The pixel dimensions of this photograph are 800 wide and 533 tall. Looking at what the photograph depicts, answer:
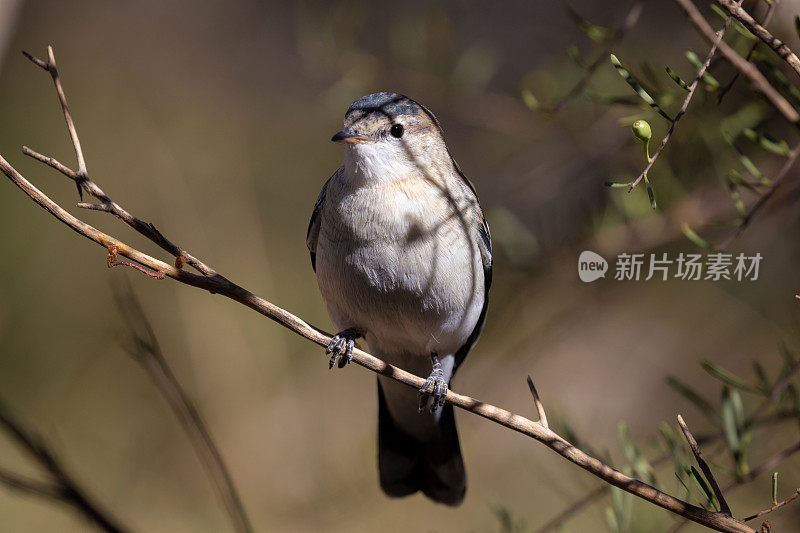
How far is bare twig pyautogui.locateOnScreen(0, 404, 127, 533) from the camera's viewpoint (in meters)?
1.44

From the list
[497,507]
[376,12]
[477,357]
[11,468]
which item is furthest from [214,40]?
[497,507]

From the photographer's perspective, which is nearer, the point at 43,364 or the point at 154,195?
the point at 43,364

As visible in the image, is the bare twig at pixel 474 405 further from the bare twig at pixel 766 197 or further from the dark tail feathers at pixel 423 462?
the dark tail feathers at pixel 423 462

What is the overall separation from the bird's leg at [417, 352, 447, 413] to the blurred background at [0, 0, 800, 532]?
37 centimetres

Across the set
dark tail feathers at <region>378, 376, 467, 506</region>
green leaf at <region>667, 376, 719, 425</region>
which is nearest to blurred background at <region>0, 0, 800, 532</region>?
dark tail feathers at <region>378, 376, 467, 506</region>

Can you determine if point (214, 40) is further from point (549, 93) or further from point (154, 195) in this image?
point (549, 93)

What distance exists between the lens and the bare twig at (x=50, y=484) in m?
1.44

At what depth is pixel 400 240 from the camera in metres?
1.62

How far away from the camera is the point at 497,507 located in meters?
1.72

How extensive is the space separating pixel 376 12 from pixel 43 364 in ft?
6.65

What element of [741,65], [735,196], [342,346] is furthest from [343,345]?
[741,65]

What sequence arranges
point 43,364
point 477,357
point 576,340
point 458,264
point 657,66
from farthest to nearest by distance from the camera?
1. point 576,340
2. point 477,357
3. point 43,364
4. point 657,66
5. point 458,264
